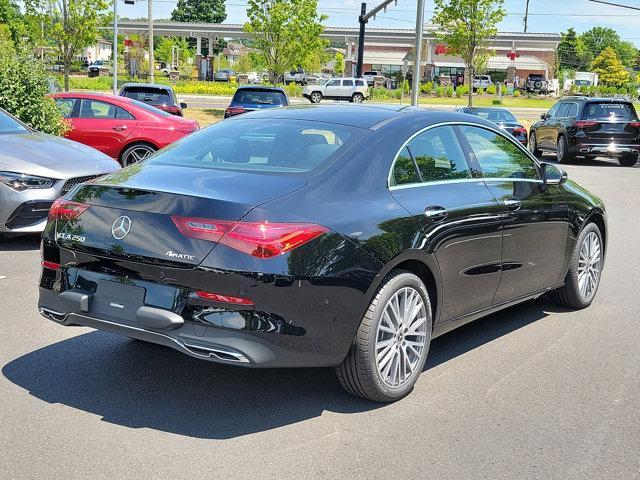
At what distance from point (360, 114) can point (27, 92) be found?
8.67 meters

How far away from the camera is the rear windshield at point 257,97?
2275 cm

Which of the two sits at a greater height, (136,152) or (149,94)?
(149,94)

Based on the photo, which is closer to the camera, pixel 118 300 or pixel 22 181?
pixel 118 300

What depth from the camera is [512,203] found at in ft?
18.2

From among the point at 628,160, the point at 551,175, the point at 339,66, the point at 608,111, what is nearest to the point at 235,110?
the point at 608,111

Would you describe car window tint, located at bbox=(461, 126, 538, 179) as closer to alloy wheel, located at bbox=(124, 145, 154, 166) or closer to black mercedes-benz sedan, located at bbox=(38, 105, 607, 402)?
black mercedes-benz sedan, located at bbox=(38, 105, 607, 402)

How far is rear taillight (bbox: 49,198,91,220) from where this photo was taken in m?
4.38

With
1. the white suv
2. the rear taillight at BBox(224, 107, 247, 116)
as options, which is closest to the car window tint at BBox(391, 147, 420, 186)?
the rear taillight at BBox(224, 107, 247, 116)

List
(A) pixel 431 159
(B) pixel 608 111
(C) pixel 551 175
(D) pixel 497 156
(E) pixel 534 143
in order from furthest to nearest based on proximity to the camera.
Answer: (E) pixel 534 143
(B) pixel 608 111
(C) pixel 551 175
(D) pixel 497 156
(A) pixel 431 159

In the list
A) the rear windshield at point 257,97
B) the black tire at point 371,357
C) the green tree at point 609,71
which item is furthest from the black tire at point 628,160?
the green tree at point 609,71

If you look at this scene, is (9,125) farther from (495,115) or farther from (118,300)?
(495,115)

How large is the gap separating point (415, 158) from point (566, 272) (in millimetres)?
2177

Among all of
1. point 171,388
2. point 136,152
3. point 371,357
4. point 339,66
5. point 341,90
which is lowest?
point 171,388

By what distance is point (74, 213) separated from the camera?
173 inches
